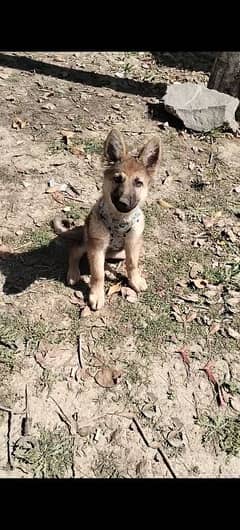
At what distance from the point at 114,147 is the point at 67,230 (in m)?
1.33

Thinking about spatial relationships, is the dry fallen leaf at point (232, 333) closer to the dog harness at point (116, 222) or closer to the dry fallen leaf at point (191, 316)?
the dry fallen leaf at point (191, 316)

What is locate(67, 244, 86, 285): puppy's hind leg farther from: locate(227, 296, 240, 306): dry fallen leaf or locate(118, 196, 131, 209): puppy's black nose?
locate(227, 296, 240, 306): dry fallen leaf

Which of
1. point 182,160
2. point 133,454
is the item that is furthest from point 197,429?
point 182,160

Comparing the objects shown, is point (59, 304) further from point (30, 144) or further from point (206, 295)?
point (30, 144)

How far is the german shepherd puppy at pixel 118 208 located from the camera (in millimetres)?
4148

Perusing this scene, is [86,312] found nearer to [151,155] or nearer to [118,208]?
[118,208]

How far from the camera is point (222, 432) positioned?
13.2 ft

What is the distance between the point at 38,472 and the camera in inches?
143

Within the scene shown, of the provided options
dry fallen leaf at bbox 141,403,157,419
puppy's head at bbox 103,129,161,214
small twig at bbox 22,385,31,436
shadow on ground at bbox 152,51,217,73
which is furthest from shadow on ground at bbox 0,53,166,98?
small twig at bbox 22,385,31,436

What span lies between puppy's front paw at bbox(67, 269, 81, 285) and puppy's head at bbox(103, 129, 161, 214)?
0.97 meters

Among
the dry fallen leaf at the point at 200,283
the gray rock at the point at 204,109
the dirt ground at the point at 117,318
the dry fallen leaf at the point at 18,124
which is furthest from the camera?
the gray rock at the point at 204,109

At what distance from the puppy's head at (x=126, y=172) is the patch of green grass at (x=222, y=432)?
182 cm

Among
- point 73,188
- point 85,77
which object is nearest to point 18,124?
point 73,188

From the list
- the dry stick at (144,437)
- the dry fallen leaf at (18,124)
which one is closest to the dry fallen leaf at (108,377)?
the dry stick at (144,437)
